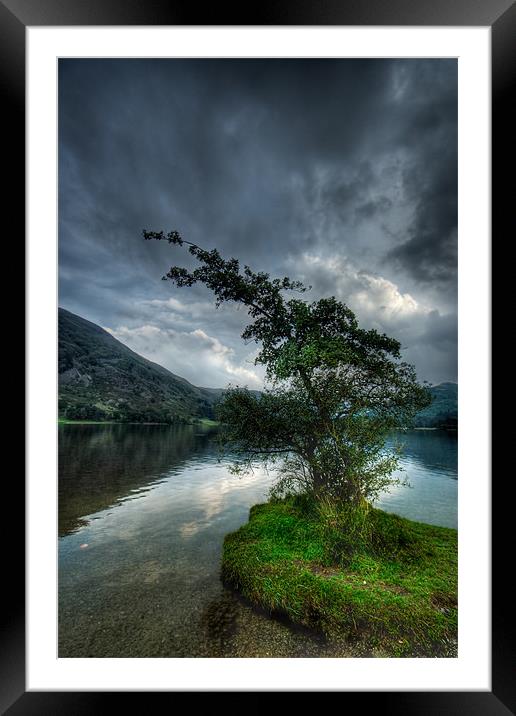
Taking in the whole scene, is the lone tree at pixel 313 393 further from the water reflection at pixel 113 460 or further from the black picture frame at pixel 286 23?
the black picture frame at pixel 286 23

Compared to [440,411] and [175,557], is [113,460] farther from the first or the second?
[440,411]

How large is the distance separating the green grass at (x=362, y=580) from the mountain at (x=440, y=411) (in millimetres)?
1041

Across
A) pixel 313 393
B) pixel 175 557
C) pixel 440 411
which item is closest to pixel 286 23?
pixel 313 393

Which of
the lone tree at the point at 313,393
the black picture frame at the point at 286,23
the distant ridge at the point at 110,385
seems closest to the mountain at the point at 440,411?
the lone tree at the point at 313,393

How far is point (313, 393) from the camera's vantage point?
2678 millimetres

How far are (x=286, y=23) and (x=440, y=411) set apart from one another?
297 centimetres

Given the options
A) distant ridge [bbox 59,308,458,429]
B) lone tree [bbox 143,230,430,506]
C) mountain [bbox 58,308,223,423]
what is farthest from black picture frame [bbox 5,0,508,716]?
mountain [bbox 58,308,223,423]

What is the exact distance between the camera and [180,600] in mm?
2254

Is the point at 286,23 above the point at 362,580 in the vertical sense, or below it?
above

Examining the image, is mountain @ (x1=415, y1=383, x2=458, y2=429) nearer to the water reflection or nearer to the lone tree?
the lone tree

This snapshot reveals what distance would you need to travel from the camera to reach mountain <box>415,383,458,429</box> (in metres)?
2.20

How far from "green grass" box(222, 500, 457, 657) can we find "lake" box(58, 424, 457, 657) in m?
0.13
